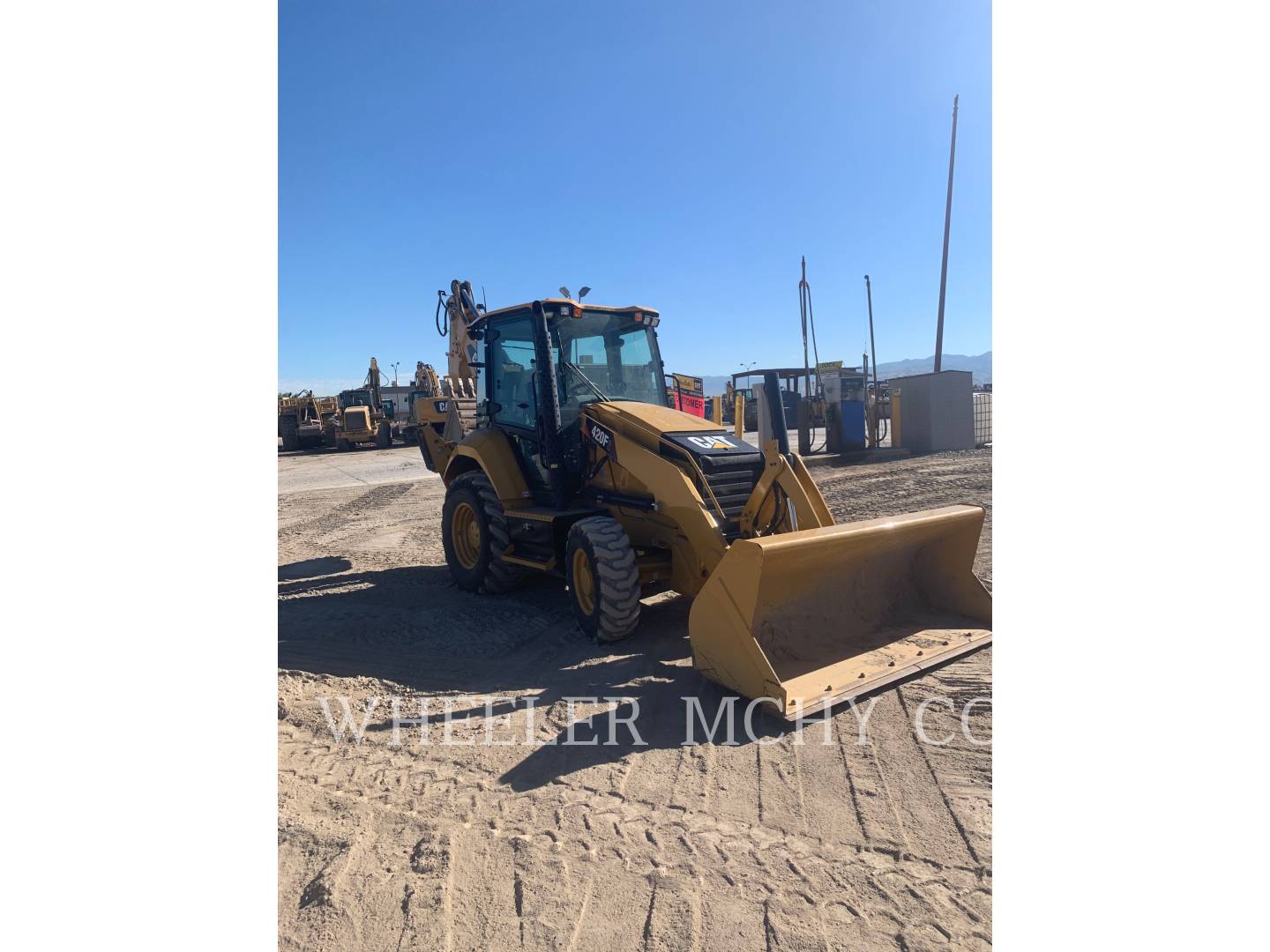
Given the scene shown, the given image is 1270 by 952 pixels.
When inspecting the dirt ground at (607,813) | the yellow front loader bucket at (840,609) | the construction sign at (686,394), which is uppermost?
the construction sign at (686,394)

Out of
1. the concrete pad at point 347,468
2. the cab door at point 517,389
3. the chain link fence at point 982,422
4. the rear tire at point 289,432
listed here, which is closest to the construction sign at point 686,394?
the cab door at point 517,389

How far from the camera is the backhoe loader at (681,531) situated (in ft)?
12.7

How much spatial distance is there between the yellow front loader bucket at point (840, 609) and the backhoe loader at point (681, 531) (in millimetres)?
10

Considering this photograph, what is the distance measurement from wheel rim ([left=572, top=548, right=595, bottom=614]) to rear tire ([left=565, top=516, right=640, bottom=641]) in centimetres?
2

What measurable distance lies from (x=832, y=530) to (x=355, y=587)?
4882 mm

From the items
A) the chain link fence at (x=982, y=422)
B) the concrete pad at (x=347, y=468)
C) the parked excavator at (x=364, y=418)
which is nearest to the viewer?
the concrete pad at (x=347, y=468)

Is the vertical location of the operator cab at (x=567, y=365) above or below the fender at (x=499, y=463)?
above

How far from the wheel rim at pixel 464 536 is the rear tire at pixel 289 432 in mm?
23159

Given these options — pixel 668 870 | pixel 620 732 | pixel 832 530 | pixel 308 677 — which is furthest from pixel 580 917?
pixel 308 677

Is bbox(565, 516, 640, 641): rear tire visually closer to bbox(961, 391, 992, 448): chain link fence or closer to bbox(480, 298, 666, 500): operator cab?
bbox(480, 298, 666, 500): operator cab

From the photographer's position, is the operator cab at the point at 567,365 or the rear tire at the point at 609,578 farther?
the operator cab at the point at 567,365

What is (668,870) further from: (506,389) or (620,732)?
(506,389)

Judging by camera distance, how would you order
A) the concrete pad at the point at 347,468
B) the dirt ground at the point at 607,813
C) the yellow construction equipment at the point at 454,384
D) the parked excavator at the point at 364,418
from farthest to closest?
the parked excavator at the point at 364,418, the concrete pad at the point at 347,468, the yellow construction equipment at the point at 454,384, the dirt ground at the point at 607,813

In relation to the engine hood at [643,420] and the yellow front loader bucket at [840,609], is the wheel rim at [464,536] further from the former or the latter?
the yellow front loader bucket at [840,609]
